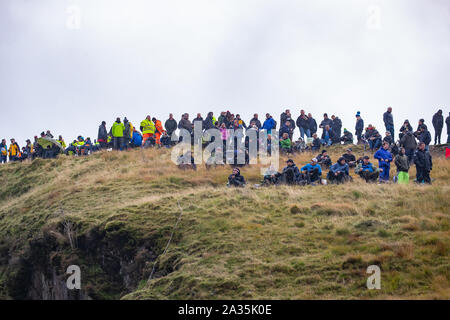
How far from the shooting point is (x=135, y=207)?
25469mm

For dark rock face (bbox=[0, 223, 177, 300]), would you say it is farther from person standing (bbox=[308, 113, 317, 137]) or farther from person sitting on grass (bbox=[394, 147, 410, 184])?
person standing (bbox=[308, 113, 317, 137])

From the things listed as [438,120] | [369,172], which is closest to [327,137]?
[438,120]

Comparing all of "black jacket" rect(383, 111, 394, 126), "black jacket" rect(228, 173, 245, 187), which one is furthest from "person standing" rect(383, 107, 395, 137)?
"black jacket" rect(228, 173, 245, 187)

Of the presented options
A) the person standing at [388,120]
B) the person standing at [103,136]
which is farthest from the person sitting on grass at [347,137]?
the person standing at [103,136]

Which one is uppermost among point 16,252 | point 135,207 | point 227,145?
point 227,145

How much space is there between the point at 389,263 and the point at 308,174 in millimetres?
11158

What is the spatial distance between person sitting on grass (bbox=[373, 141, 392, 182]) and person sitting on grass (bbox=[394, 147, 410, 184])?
698mm

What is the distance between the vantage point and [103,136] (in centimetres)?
4153

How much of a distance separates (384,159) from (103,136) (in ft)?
71.7

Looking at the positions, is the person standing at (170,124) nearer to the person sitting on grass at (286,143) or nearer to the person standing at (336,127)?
the person sitting on grass at (286,143)

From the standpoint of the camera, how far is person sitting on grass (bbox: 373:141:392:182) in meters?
26.6

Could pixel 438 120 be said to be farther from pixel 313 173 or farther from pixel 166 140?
pixel 166 140
